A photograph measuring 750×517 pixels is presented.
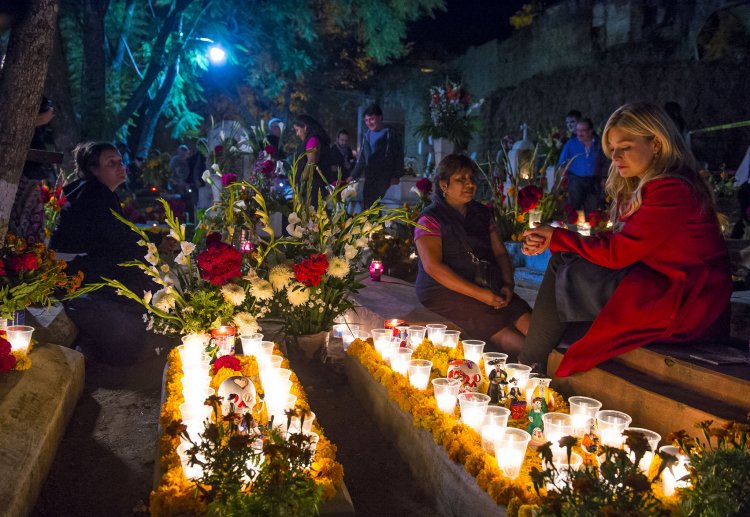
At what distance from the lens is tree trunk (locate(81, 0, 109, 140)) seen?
45.0 feet

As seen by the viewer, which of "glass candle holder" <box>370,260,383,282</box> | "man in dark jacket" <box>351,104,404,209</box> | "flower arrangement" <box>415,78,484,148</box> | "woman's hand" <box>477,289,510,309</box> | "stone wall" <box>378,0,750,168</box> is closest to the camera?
"woman's hand" <box>477,289,510,309</box>

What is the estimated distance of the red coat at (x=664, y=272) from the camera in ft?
10.3

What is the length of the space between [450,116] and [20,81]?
7.45m

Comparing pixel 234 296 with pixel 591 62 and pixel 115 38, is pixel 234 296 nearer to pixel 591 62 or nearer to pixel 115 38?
pixel 115 38

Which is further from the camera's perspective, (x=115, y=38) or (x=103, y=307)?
(x=115, y=38)

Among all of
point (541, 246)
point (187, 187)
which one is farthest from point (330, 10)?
point (541, 246)

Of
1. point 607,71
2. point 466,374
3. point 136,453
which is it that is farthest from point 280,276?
point 607,71

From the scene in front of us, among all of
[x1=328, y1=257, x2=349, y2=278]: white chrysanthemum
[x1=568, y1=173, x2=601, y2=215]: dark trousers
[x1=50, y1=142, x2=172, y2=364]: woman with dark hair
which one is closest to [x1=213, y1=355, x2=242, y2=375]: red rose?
[x1=328, y1=257, x2=349, y2=278]: white chrysanthemum

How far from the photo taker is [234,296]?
160 inches

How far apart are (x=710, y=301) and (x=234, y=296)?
2606 mm

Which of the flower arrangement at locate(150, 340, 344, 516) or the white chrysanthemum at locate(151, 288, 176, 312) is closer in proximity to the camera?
the flower arrangement at locate(150, 340, 344, 516)

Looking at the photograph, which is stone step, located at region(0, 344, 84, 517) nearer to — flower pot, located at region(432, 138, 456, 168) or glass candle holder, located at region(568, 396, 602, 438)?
glass candle holder, located at region(568, 396, 602, 438)

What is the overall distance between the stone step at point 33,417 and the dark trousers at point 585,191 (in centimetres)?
657

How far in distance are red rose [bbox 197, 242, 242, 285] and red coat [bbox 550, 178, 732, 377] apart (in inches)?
79.5
